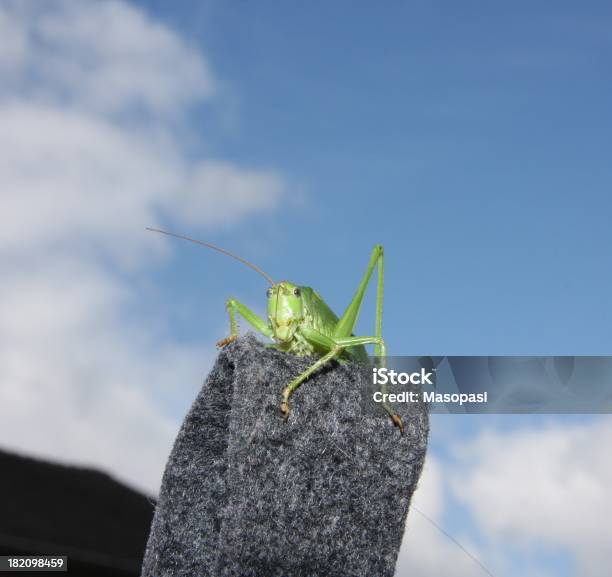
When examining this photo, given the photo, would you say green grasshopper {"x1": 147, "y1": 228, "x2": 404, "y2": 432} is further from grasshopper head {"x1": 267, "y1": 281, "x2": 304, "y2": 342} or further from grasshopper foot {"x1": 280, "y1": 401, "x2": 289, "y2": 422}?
grasshopper foot {"x1": 280, "y1": 401, "x2": 289, "y2": 422}

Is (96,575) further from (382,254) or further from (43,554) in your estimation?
(382,254)

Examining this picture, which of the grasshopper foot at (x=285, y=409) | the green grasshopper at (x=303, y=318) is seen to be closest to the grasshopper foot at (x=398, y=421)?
the grasshopper foot at (x=285, y=409)

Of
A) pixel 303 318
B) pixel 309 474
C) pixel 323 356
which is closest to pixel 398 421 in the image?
pixel 309 474

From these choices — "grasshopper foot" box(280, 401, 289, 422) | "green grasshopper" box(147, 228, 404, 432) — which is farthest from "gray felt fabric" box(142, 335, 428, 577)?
"green grasshopper" box(147, 228, 404, 432)

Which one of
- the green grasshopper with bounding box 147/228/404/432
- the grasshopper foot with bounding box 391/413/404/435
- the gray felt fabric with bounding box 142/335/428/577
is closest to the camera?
the gray felt fabric with bounding box 142/335/428/577

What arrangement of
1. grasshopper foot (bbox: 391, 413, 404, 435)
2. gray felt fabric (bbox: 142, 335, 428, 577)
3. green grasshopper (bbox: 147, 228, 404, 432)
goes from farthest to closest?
green grasshopper (bbox: 147, 228, 404, 432)
grasshopper foot (bbox: 391, 413, 404, 435)
gray felt fabric (bbox: 142, 335, 428, 577)

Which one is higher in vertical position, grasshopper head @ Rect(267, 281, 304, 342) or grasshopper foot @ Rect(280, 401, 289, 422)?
grasshopper head @ Rect(267, 281, 304, 342)
